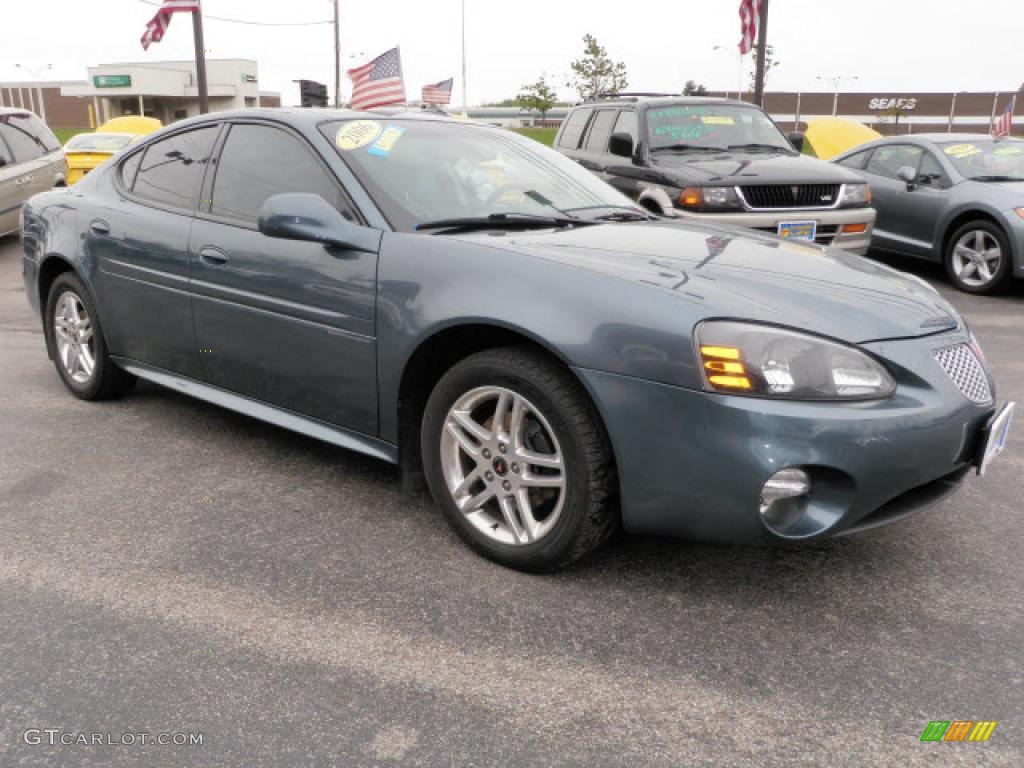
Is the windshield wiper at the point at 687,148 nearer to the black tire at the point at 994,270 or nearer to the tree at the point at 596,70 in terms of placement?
the black tire at the point at 994,270

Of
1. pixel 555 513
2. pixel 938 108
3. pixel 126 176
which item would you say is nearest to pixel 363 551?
pixel 555 513

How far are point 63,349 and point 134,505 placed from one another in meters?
1.82

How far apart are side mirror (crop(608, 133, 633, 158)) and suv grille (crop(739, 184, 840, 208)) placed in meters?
1.25

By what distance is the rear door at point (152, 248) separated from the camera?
395 cm

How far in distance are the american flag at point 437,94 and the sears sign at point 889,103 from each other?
53.2 metres

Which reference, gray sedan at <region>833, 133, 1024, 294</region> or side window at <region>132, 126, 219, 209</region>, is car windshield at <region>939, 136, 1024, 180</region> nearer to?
gray sedan at <region>833, 133, 1024, 294</region>

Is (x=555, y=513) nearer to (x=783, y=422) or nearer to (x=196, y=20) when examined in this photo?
(x=783, y=422)

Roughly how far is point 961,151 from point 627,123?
3384 millimetres

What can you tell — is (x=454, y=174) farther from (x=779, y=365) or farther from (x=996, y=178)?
(x=996, y=178)

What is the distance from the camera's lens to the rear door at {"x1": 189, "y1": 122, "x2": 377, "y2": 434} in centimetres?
325

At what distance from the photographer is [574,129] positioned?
9750 millimetres

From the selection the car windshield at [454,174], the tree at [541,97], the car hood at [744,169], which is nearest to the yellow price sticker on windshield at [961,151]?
the car hood at [744,169]

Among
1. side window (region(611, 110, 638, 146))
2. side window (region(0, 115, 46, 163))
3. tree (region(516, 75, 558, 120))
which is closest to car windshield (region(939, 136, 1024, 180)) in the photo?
side window (region(611, 110, 638, 146))

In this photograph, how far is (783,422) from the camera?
2434 millimetres
